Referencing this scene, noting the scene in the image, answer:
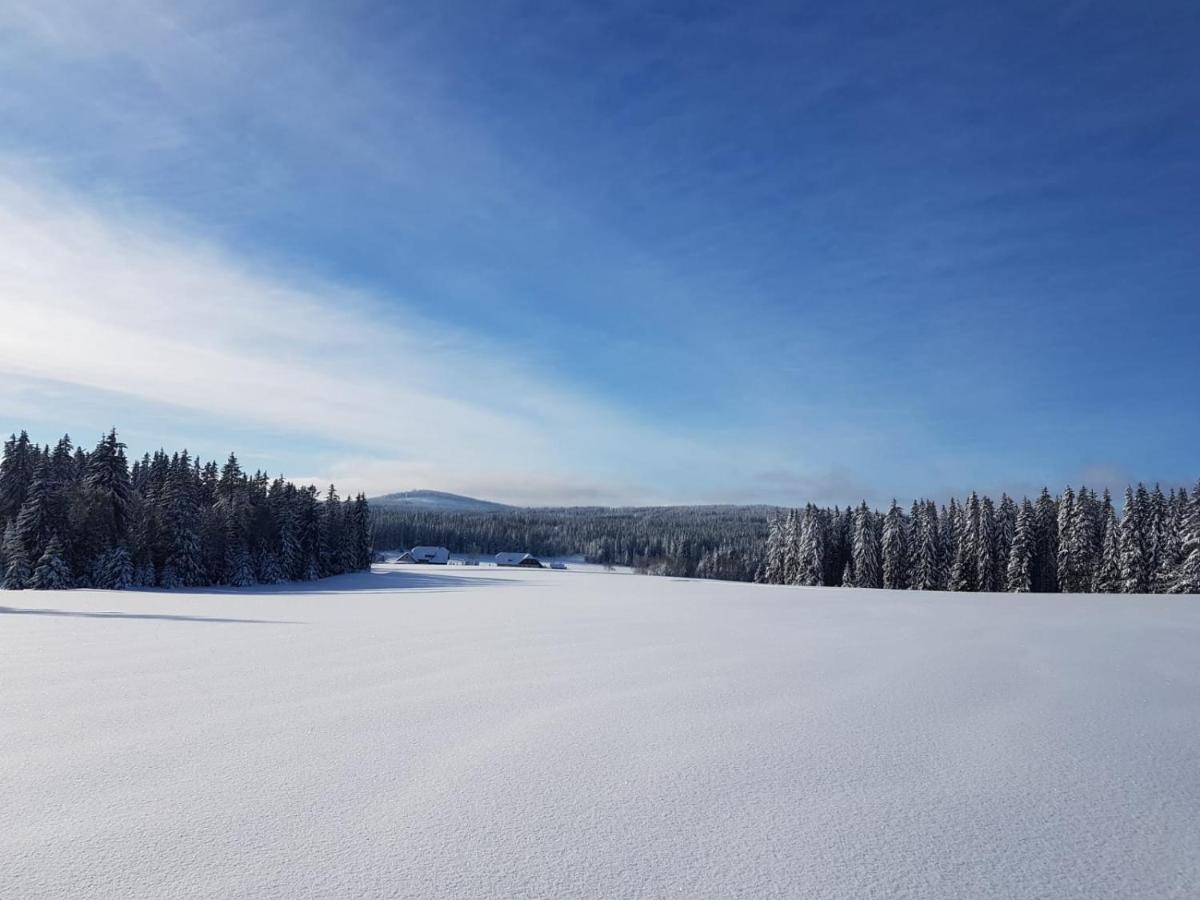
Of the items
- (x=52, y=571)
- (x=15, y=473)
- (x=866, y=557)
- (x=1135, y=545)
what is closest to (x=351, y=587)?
(x=52, y=571)

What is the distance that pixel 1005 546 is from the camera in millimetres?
63281

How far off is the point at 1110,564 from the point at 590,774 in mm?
64950

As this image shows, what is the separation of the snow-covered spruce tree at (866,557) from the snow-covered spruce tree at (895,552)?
166 centimetres

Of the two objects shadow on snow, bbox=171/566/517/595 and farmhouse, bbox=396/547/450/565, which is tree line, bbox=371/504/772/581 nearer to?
farmhouse, bbox=396/547/450/565

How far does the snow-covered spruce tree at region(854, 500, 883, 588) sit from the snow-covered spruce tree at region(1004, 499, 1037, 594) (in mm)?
11213

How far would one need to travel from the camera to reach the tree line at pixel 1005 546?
53.2 m

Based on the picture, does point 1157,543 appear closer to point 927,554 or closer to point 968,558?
point 968,558

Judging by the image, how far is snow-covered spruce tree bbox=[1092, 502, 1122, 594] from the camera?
→ 180ft

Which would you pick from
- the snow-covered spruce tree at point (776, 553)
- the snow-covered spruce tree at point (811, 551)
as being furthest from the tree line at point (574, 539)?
the snow-covered spruce tree at point (811, 551)

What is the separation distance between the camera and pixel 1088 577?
182ft

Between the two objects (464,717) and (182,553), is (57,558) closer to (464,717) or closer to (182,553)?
(182,553)

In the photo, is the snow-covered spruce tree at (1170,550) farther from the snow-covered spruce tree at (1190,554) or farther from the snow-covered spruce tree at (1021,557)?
the snow-covered spruce tree at (1021,557)

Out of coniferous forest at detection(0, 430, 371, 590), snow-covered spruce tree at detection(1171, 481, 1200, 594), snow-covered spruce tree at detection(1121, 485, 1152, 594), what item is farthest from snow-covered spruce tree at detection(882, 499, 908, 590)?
coniferous forest at detection(0, 430, 371, 590)

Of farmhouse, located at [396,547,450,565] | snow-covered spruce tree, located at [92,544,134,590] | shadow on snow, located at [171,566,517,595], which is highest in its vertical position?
snow-covered spruce tree, located at [92,544,134,590]
